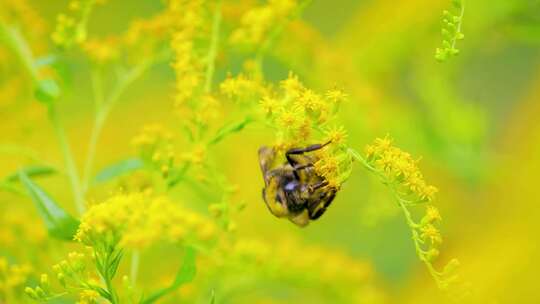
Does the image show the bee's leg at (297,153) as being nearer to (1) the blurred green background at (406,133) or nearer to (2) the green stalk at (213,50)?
(2) the green stalk at (213,50)

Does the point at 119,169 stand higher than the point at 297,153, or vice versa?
the point at 119,169

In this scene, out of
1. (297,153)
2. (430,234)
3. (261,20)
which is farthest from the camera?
(261,20)

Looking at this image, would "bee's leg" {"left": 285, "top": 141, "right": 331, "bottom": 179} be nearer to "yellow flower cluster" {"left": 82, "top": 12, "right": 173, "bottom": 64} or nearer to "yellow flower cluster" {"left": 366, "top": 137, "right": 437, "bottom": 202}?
"yellow flower cluster" {"left": 366, "top": 137, "right": 437, "bottom": 202}

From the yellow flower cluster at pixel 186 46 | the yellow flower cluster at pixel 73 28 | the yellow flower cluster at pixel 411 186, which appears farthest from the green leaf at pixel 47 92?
the yellow flower cluster at pixel 411 186

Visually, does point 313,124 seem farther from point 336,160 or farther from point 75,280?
point 75,280

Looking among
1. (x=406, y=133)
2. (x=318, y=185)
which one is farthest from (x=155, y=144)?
(x=406, y=133)

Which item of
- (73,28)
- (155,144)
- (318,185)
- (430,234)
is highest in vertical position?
(73,28)
